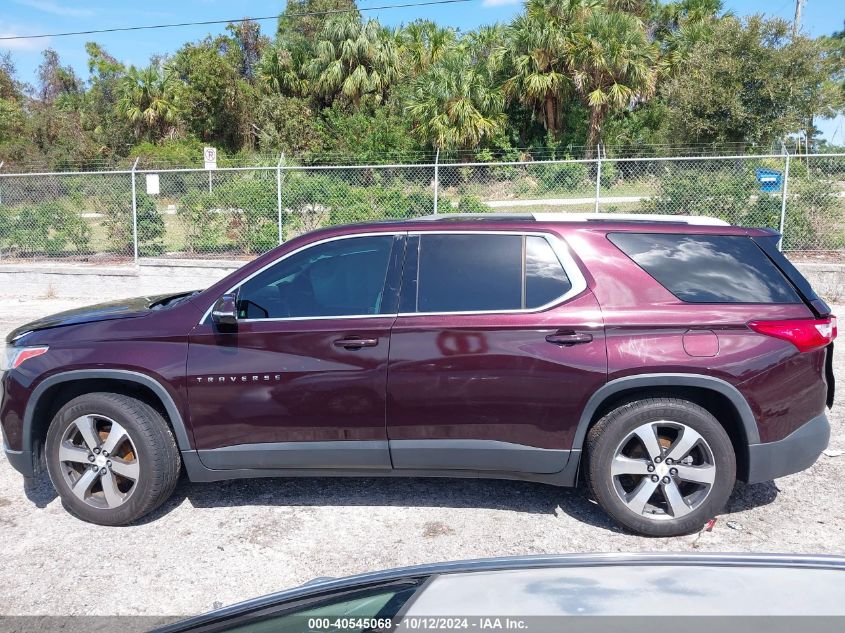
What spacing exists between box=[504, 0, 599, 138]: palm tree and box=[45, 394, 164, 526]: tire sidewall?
24.4 metres

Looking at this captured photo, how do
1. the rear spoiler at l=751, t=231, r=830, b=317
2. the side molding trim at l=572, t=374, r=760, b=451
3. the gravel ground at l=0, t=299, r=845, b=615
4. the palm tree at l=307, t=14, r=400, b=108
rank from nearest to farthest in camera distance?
the gravel ground at l=0, t=299, r=845, b=615 < the side molding trim at l=572, t=374, r=760, b=451 < the rear spoiler at l=751, t=231, r=830, b=317 < the palm tree at l=307, t=14, r=400, b=108

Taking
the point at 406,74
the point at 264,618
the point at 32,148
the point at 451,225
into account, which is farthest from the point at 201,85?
the point at 264,618

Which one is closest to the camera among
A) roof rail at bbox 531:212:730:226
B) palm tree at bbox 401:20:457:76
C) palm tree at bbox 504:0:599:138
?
roof rail at bbox 531:212:730:226

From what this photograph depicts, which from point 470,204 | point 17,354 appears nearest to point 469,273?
point 17,354

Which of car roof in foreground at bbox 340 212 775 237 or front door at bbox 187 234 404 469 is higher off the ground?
car roof in foreground at bbox 340 212 775 237

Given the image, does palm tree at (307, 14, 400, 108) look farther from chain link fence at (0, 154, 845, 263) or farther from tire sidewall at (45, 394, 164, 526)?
tire sidewall at (45, 394, 164, 526)

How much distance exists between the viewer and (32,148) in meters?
37.6

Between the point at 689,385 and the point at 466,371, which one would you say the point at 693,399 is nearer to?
the point at 689,385

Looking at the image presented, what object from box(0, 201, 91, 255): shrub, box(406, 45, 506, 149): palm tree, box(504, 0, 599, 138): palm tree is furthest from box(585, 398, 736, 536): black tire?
box(504, 0, 599, 138): palm tree

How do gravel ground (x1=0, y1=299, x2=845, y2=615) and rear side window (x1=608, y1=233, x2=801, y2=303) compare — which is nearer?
gravel ground (x1=0, y1=299, x2=845, y2=615)

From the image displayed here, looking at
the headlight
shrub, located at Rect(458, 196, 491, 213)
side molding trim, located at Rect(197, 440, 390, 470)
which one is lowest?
side molding trim, located at Rect(197, 440, 390, 470)

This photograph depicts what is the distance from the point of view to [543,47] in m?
26.3

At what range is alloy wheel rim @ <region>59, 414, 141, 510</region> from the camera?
431 centimetres

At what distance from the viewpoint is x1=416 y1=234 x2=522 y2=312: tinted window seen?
165 inches
